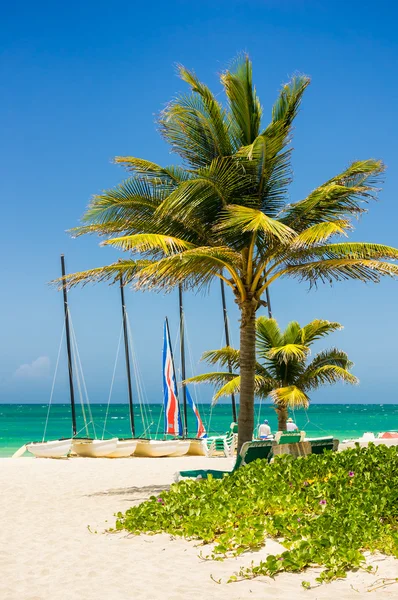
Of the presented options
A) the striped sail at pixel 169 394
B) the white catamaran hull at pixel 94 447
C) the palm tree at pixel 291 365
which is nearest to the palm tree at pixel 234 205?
the palm tree at pixel 291 365

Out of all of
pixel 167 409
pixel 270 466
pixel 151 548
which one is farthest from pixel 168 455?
pixel 151 548

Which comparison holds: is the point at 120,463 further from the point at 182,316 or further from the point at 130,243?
the point at 182,316

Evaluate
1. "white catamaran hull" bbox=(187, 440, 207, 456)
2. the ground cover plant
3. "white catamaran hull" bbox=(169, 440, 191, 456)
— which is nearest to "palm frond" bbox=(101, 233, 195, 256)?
the ground cover plant

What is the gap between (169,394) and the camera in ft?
89.5

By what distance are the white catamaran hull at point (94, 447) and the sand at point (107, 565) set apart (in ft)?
34.1

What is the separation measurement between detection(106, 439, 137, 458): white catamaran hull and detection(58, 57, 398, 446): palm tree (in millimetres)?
10924

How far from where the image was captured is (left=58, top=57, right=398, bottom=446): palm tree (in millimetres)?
12055

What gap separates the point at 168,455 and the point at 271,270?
12.7 m

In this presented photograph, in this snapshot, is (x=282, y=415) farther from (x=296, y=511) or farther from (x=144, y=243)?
(x=296, y=511)

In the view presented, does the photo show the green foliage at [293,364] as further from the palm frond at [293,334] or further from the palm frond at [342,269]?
the palm frond at [342,269]

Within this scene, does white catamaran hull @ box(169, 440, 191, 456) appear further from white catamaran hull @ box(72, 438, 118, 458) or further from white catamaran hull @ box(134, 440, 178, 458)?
white catamaran hull @ box(72, 438, 118, 458)

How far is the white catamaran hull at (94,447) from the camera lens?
22.2 meters

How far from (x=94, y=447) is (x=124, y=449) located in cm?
102

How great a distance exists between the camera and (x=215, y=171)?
12391 millimetres
